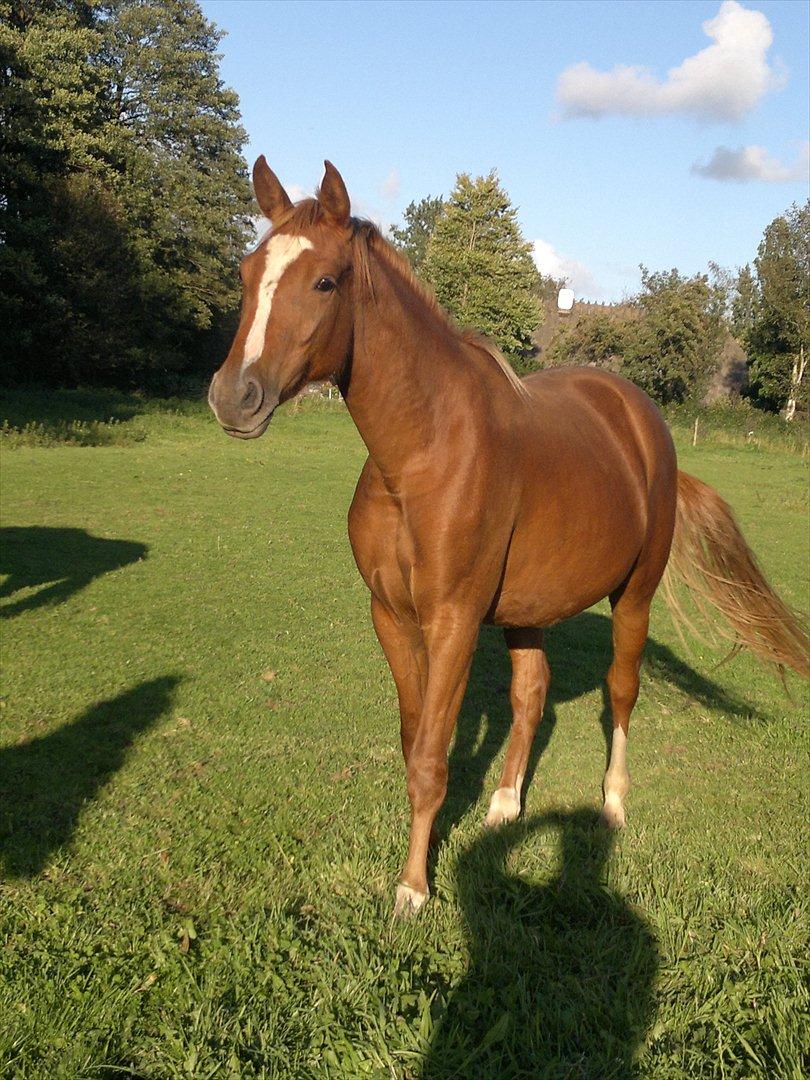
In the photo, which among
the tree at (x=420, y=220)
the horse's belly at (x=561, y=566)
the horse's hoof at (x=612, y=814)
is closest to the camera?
the horse's belly at (x=561, y=566)

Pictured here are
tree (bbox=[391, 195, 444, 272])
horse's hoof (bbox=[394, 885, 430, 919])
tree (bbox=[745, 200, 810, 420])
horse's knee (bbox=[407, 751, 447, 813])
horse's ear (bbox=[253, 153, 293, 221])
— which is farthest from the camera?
tree (bbox=[391, 195, 444, 272])

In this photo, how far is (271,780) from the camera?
14.7ft

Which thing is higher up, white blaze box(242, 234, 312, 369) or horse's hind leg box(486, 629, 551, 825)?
white blaze box(242, 234, 312, 369)

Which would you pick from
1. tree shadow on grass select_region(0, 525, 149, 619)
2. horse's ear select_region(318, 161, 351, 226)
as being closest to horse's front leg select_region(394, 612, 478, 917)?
horse's ear select_region(318, 161, 351, 226)

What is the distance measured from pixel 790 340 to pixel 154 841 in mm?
43292

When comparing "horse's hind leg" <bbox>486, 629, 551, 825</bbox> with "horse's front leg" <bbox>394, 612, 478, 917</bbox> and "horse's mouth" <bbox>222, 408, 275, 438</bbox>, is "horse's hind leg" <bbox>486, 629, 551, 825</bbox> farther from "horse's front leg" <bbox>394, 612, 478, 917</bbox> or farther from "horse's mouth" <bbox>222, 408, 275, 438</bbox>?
"horse's mouth" <bbox>222, 408, 275, 438</bbox>

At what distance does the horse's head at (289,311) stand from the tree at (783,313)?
4220 centimetres

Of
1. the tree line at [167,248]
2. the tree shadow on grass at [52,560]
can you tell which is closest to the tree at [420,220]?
the tree line at [167,248]

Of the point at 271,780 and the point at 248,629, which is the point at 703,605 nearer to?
the point at 271,780

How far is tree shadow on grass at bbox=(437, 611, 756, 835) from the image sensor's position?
4816 millimetres

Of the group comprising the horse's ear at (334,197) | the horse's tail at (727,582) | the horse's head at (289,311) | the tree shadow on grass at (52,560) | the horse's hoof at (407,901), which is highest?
the horse's ear at (334,197)

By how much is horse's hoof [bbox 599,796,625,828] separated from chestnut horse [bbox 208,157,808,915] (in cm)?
1

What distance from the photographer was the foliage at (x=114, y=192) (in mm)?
27703

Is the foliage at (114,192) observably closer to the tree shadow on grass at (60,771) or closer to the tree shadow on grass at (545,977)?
the tree shadow on grass at (60,771)
